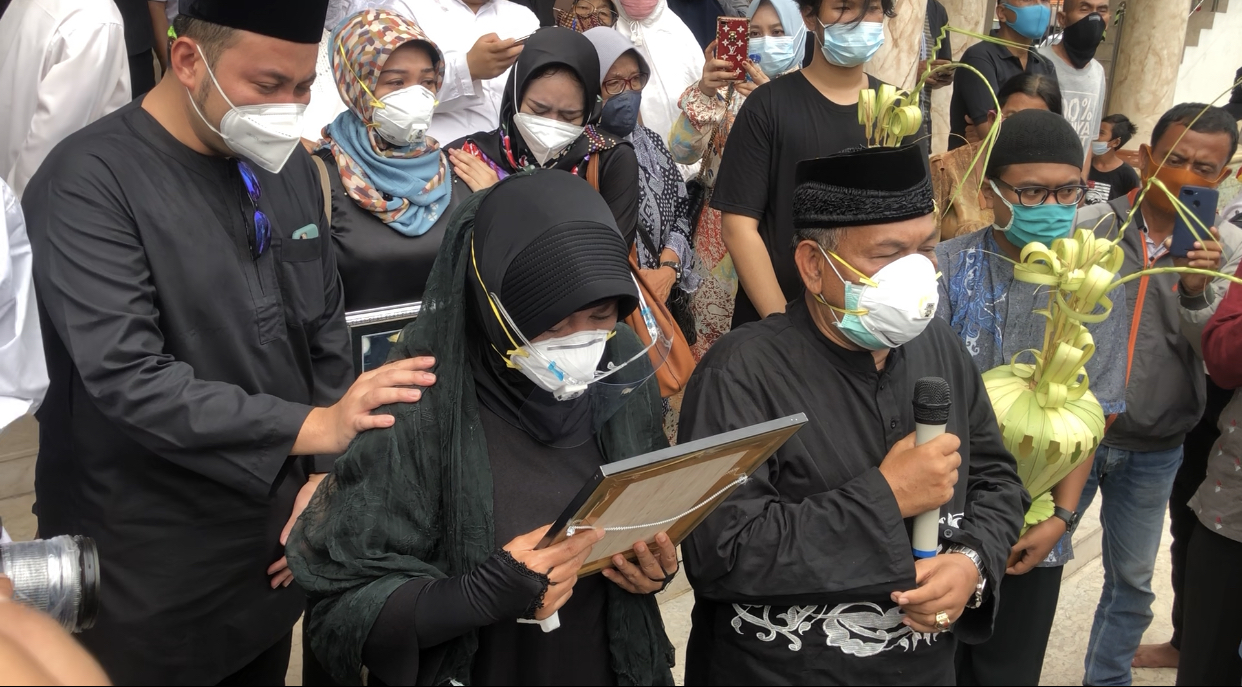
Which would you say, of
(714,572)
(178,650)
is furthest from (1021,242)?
(178,650)

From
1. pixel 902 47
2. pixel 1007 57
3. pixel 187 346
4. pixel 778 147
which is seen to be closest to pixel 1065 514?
pixel 778 147

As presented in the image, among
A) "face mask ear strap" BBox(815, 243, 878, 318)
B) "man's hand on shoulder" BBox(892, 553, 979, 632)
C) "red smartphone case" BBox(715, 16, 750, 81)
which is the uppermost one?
"red smartphone case" BBox(715, 16, 750, 81)

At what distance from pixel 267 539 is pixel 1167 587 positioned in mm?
4569

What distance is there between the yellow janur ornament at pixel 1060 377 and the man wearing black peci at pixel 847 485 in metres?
0.31

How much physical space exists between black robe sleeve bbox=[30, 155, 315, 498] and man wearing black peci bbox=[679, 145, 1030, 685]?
99cm

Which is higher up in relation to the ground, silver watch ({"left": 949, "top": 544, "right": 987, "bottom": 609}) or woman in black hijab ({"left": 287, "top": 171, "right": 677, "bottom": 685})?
woman in black hijab ({"left": 287, "top": 171, "right": 677, "bottom": 685})

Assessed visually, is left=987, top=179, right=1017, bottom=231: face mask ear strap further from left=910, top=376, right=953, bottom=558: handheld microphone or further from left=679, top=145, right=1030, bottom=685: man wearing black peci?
left=910, top=376, right=953, bottom=558: handheld microphone

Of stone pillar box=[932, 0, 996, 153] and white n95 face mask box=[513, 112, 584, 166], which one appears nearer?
white n95 face mask box=[513, 112, 584, 166]

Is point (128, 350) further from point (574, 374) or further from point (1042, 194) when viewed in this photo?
point (1042, 194)

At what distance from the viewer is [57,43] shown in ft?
10.6

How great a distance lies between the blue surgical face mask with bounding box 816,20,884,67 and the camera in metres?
3.72

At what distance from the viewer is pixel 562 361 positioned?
2.05 metres

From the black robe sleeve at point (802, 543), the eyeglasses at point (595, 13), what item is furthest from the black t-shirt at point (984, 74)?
the black robe sleeve at point (802, 543)

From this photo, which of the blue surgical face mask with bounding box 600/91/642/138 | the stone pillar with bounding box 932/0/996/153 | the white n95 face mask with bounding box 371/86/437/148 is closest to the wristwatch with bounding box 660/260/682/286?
the blue surgical face mask with bounding box 600/91/642/138
